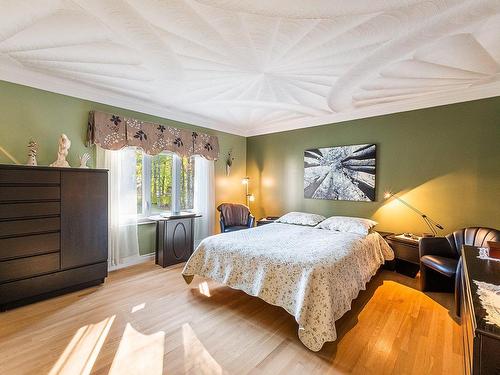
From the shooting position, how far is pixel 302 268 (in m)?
2.09

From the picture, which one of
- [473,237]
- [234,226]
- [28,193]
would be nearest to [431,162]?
[473,237]

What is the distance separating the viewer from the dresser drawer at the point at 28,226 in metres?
2.35

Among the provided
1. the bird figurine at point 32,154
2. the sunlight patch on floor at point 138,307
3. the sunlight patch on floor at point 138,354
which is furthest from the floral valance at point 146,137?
the sunlight patch on floor at point 138,354

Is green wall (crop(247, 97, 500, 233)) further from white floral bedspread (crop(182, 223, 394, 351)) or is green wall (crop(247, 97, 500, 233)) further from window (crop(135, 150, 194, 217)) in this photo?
window (crop(135, 150, 194, 217))

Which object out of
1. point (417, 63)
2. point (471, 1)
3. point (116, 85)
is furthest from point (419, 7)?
point (116, 85)

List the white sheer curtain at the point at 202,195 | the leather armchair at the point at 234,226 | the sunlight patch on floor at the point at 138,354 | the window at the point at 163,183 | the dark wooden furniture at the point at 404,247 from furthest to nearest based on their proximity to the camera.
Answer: the white sheer curtain at the point at 202,195
the leather armchair at the point at 234,226
the window at the point at 163,183
the dark wooden furniture at the point at 404,247
the sunlight patch on floor at the point at 138,354

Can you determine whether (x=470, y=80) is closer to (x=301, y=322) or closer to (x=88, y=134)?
(x=301, y=322)

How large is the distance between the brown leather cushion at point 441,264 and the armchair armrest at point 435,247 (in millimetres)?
94

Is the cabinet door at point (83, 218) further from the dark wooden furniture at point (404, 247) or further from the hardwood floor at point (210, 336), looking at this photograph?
the dark wooden furniture at point (404, 247)

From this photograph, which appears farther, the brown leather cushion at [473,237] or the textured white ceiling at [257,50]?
the brown leather cushion at [473,237]

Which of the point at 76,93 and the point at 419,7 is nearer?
the point at 419,7

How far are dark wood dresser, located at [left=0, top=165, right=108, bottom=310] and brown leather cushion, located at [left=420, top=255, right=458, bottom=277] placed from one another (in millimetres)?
3949

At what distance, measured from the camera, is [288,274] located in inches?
84.0

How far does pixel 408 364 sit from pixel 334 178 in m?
2.88
